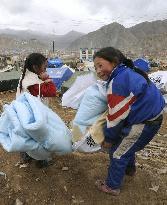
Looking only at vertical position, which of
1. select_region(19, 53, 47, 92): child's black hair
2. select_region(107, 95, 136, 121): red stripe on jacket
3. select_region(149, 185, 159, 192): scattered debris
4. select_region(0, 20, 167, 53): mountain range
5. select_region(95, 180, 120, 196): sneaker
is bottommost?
select_region(0, 20, 167, 53): mountain range

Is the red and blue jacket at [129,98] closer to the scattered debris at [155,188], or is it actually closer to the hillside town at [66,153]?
the hillside town at [66,153]

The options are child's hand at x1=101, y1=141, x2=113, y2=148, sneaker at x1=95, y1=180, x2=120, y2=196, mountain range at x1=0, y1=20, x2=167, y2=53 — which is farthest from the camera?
mountain range at x1=0, y1=20, x2=167, y2=53

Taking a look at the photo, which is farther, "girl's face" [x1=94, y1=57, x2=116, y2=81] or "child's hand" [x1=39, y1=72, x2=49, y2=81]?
"child's hand" [x1=39, y1=72, x2=49, y2=81]

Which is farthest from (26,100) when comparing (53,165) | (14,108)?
(53,165)

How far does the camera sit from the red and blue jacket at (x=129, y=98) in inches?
120

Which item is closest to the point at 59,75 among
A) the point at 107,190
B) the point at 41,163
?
the point at 41,163

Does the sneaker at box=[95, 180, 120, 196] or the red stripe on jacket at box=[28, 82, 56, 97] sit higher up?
→ the red stripe on jacket at box=[28, 82, 56, 97]

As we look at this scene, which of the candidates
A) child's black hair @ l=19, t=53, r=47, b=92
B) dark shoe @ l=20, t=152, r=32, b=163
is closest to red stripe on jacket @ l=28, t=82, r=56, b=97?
child's black hair @ l=19, t=53, r=47, b=92

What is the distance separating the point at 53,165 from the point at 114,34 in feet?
473

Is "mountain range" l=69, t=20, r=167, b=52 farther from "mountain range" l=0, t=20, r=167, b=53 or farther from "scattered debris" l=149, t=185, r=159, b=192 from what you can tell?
"scattered debris" l=149, t=185, r=159, b=192

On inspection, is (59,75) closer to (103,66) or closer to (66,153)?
(66,153)

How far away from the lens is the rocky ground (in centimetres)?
362

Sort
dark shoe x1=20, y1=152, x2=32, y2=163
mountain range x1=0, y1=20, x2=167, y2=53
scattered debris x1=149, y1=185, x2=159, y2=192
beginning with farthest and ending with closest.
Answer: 1. mountain range x1=0, y1=20, x2=167, y2=53
2. dark shoe x1=20, y1=152, x2=32, y2=163
3. scattered debris x1=149, y1=185, x2=159, y2=192

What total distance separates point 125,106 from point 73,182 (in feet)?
4.22
